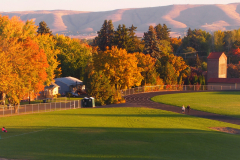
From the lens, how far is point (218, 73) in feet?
334

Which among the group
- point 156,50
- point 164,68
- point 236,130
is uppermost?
point 156,50

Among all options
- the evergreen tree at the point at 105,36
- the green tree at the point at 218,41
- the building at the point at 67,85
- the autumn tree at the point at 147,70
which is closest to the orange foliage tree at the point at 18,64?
the building at the point at 67,85

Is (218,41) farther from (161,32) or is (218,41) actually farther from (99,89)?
(99,89)

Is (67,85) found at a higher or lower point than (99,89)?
lower

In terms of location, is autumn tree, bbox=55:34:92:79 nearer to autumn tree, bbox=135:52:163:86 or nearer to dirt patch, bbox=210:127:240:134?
autumn tree, bbox=135:52:163:86

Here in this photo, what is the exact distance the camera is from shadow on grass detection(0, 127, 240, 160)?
21312 mm

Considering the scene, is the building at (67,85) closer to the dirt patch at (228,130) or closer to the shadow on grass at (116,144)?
the shadow on grass at (116,144)

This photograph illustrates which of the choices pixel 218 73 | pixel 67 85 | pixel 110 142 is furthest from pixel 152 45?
pixel 110 142

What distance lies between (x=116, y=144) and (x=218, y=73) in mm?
85946

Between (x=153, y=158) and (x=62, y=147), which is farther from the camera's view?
(x=62, y=147)

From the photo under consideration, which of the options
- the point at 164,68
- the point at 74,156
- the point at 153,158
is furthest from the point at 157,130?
the point at 164,68

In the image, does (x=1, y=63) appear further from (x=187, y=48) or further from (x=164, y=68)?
(x=187, y=48)

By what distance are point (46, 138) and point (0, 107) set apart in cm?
2472

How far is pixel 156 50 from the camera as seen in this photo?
103m
